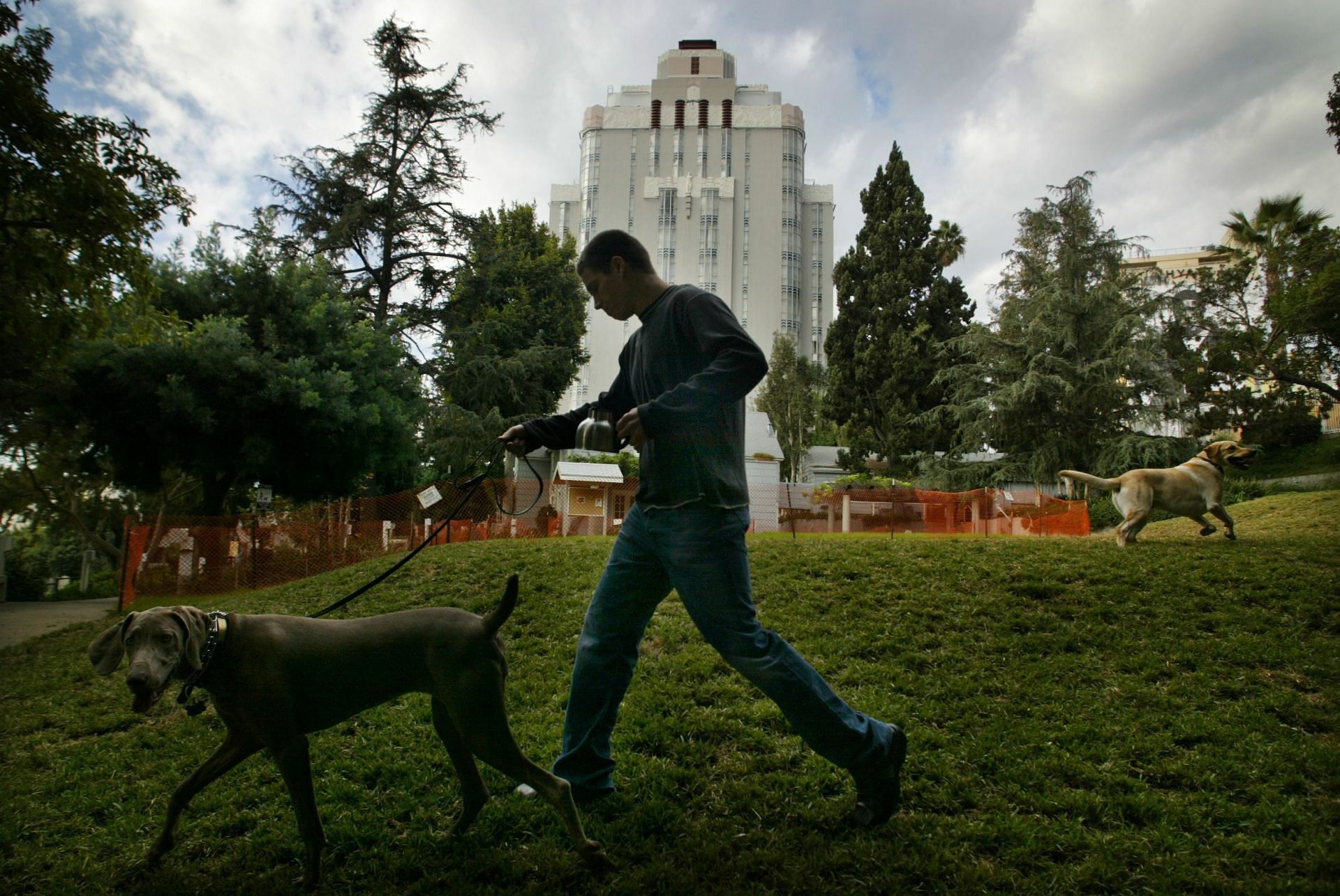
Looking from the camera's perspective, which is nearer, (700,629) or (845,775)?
(700,629)

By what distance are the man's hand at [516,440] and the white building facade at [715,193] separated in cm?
4743

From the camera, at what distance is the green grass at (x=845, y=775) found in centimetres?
239

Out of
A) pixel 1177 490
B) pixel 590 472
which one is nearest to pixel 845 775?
pixel 1177 490

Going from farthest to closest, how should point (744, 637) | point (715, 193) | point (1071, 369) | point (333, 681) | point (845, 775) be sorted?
point (715, 193) → point (1071, 369) → point (845, 775) → point (744, 637) → point (333, 681)

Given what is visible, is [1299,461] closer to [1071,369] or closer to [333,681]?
[1071,369]

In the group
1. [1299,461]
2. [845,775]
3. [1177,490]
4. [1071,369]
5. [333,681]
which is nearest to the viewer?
[333,681]

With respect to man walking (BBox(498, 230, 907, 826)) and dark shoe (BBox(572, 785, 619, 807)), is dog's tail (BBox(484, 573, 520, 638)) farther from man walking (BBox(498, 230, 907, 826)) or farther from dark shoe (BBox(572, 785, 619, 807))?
dark shoe (BBox(572, 785, 619, 807))

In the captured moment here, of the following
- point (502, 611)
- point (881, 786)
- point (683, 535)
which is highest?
point (683, 535)

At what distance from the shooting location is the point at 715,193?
5419cm

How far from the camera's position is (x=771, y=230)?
56.2 metres

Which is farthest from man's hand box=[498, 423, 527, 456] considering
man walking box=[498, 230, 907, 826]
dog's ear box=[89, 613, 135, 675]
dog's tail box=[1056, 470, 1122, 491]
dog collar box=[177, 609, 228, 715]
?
dog's tail box=[1056, 470, 1122, 491]

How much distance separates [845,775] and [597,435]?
1887 mm

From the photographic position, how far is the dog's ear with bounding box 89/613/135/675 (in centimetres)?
197

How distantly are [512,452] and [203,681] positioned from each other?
1250 mm
